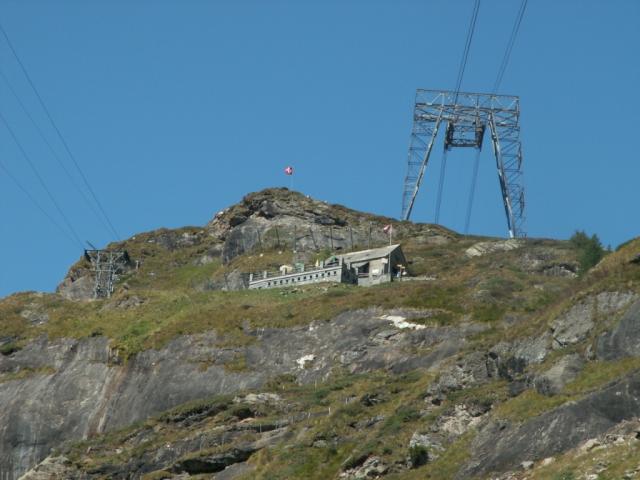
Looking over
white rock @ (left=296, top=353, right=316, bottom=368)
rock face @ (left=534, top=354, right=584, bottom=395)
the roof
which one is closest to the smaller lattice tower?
the roof

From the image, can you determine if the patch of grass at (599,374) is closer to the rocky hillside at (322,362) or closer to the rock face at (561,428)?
the rocky hillside at (322,362)

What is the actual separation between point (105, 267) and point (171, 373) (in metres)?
39.3

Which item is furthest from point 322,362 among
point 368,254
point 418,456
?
point 418,456

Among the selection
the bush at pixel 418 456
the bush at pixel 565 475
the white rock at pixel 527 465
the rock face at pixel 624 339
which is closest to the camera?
the bush at pixel 565 475

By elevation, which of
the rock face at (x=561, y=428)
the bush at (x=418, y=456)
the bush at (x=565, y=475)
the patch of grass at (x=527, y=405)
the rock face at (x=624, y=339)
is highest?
the rock face at (x=624, y=339)

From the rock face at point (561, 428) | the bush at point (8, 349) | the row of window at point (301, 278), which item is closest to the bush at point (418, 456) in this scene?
the rock face at point (561, 428)

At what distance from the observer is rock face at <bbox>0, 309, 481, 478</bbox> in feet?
300

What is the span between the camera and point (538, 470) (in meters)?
52.2

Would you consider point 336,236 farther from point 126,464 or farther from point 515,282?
point 126,464

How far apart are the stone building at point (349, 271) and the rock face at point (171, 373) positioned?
16.6 m

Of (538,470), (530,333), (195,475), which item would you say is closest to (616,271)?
(530,333)

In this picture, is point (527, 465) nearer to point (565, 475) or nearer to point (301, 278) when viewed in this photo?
point (565, 475)

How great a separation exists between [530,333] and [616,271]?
189 inches

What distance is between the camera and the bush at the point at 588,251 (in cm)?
10612
